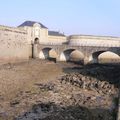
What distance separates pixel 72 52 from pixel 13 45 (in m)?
8.86

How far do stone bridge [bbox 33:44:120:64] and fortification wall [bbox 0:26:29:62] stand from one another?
210cm

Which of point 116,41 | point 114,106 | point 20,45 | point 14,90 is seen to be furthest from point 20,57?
point 114,106

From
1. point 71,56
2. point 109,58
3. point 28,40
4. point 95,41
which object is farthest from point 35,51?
point 95,41

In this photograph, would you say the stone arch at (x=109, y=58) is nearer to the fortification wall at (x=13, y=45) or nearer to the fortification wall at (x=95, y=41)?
the fortification wall at (x=95, y=41)

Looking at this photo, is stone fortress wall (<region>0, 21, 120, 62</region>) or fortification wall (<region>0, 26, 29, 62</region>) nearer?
fortification wall (<region>0, 26, 29, 62</region>)

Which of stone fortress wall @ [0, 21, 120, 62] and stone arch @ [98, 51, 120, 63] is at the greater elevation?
stone fortress wall @ [0, 21, 120, 62]

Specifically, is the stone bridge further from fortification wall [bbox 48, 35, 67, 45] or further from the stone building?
fortification wall [bbox 48, 35, 67, 45]

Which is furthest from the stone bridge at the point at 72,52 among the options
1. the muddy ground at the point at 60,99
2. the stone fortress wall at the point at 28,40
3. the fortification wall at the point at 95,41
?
the muddy ground at the point at 60,99

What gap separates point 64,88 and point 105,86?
2746 millimetres

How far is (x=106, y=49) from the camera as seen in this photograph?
38875 millimetres

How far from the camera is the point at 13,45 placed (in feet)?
135

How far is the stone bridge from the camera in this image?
39.5 meters

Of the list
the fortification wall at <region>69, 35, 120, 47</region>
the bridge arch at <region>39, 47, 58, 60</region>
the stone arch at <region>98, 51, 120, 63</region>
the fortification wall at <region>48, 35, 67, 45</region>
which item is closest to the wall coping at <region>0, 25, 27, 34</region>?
the bridge arch at <region>39, 47, 58, 60</region>

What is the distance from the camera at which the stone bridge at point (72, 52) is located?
39.5 metres
